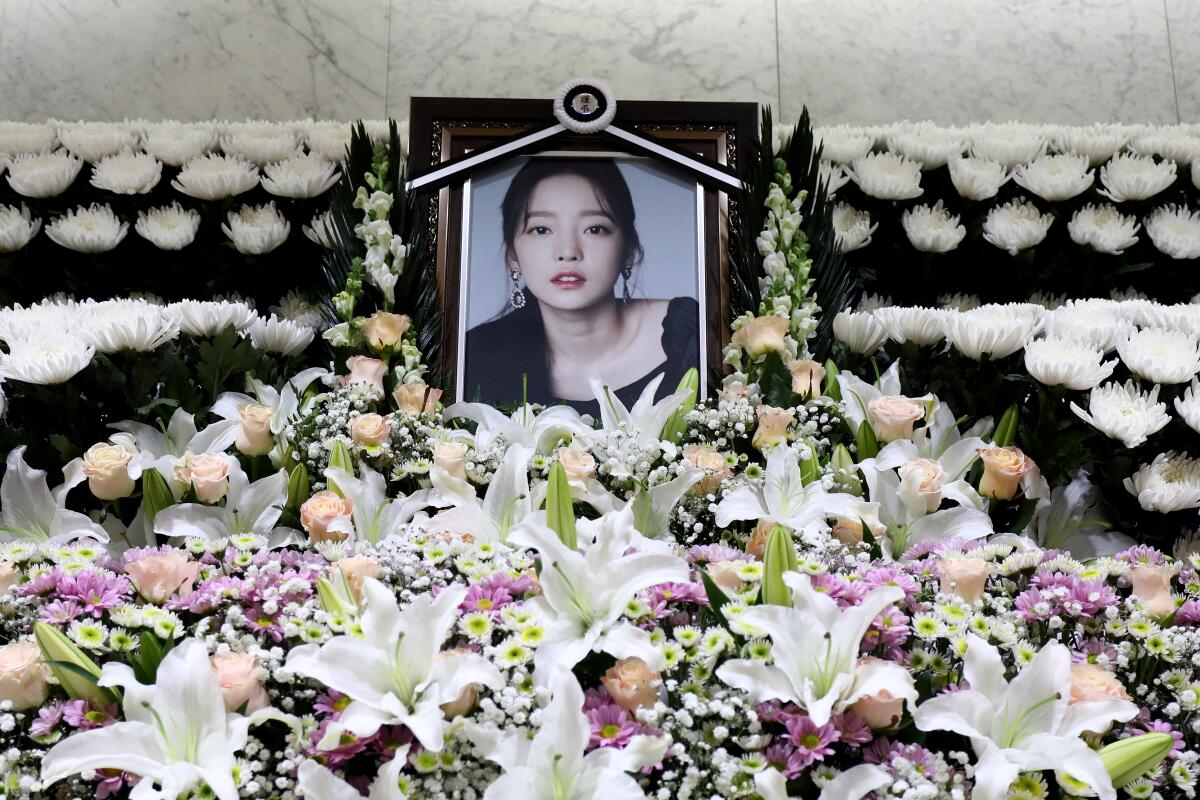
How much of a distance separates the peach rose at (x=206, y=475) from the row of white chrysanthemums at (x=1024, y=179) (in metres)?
1.00

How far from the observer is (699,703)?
791 mm

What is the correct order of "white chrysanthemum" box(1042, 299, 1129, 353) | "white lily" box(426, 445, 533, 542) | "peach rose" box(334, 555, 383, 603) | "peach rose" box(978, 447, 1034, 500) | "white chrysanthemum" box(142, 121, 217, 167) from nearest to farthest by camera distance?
"peach rose" box(334, 555, 383, 603) → "white lily" box(426, 445, 533, 542) → "peach rose" box(978, 447, 1034, 500) → "white chrysanthemum" box(1042, 299, 1129, 353) → "white chrysanthemum" box(142, 121, 217, 167)

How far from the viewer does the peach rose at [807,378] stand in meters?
1.38

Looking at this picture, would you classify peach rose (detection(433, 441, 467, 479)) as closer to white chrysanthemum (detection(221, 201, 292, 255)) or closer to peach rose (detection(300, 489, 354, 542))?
peach rose (detection(300, 489, 354, 542))

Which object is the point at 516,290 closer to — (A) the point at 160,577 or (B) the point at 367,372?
(B) the point at 367,372

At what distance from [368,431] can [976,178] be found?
1060 millimetres

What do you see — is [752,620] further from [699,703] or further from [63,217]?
[63,217]

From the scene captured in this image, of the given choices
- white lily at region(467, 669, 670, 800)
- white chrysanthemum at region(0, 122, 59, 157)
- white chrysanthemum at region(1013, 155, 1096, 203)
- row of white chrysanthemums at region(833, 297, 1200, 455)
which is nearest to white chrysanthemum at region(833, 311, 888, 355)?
row of white chrysanthemums at region(833, 297, 1200, 455)

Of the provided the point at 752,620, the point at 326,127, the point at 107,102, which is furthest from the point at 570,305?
the point at 107,102

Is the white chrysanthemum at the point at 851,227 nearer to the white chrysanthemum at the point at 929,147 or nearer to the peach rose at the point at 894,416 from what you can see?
the white chrysanthemum at the point at 929,147

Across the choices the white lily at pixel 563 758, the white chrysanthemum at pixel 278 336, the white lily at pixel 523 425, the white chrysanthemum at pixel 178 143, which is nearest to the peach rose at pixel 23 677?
the white lily at pixel 563 758

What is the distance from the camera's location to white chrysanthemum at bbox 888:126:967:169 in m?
1.77

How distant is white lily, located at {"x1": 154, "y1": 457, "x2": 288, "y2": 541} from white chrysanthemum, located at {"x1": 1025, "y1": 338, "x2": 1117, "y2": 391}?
2.94ft

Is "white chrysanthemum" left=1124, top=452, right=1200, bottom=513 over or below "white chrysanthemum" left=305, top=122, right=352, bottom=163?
below
